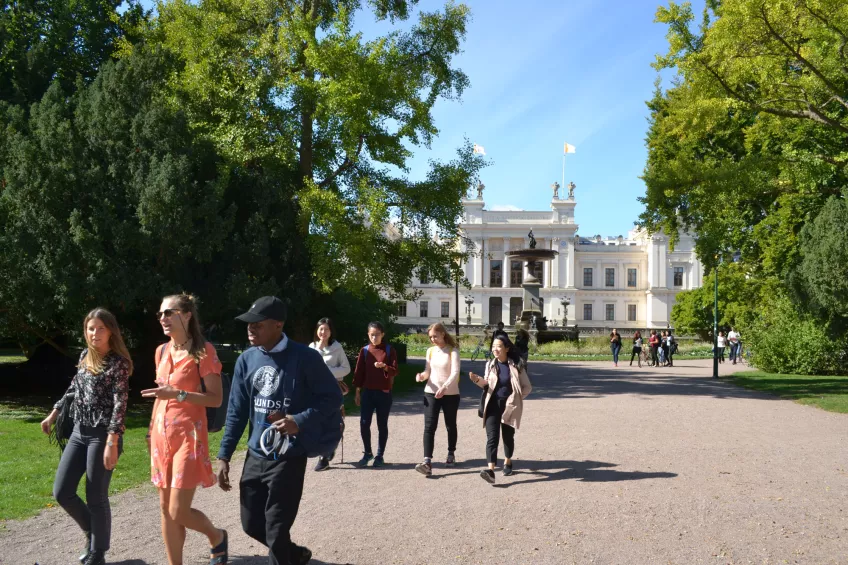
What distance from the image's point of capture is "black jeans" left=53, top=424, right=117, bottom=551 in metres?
4.59

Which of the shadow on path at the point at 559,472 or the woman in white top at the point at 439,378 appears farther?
the woman in white top at the point at 439,378

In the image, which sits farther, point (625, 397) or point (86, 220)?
point (625, 397)

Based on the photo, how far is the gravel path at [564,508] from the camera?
5242 millimetres

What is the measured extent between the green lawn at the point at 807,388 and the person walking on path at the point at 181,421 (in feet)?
45.2

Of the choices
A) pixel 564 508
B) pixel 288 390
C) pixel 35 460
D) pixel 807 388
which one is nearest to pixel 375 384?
pixel 564 508

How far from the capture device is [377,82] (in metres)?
17.1

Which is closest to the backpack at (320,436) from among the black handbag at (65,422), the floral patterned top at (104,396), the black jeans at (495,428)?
the floral patterned top at (104,396)

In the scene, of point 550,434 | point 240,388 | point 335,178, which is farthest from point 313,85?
point 240,388

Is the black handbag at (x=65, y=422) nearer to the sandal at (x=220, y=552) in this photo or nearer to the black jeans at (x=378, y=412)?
the sandal at (x=220, y=552)

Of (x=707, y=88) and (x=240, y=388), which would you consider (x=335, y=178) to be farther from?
(x=240, y=388)

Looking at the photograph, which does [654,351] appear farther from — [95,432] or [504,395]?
[95,432]

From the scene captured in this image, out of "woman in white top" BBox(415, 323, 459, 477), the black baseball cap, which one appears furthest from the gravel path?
the black baseball cap

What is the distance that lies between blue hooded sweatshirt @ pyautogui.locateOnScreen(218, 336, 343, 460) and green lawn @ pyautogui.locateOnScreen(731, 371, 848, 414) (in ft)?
44.5

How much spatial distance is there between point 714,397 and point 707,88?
709 cm
